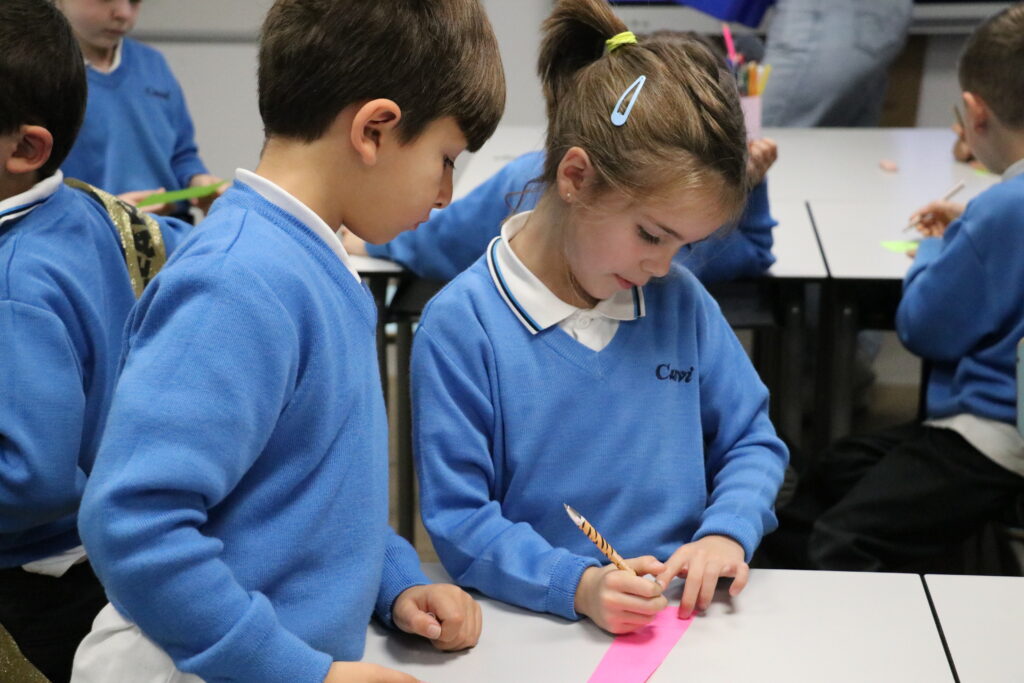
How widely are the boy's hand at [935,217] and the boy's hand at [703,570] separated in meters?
1.42

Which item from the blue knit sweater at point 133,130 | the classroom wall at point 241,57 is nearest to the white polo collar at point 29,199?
the blue knit sweater at point 133,130

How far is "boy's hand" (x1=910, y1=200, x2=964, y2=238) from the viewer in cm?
239

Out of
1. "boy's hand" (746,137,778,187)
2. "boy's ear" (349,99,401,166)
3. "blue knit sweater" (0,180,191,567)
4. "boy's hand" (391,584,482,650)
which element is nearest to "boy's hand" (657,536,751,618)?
"boy's hand" (391,584,482,650)

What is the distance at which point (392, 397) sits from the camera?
348 cm

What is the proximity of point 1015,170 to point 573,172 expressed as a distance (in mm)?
1071

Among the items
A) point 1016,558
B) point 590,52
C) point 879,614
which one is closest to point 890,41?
point 1016,558

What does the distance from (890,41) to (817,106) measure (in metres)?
0.34

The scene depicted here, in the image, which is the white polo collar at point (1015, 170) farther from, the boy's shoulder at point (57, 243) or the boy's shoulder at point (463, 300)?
the boy's shoulder at point (57, 243)

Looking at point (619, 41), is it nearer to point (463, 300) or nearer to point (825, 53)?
point (463, 300)

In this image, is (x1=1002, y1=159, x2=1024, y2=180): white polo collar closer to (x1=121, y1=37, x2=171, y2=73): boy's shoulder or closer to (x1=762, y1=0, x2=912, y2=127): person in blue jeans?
(x1=762, y1=0, x2=912, y2=127): person in blue jeans

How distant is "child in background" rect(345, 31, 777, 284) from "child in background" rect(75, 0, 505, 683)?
1.01 meters

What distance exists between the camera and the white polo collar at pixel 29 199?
126 centimetres

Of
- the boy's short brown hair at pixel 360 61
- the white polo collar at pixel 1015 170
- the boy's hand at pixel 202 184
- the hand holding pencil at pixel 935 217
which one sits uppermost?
the boy's short brown hair at pixel 360 61

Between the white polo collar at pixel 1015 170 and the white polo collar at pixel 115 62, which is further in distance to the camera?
the white polo collar at pixel 115 62
